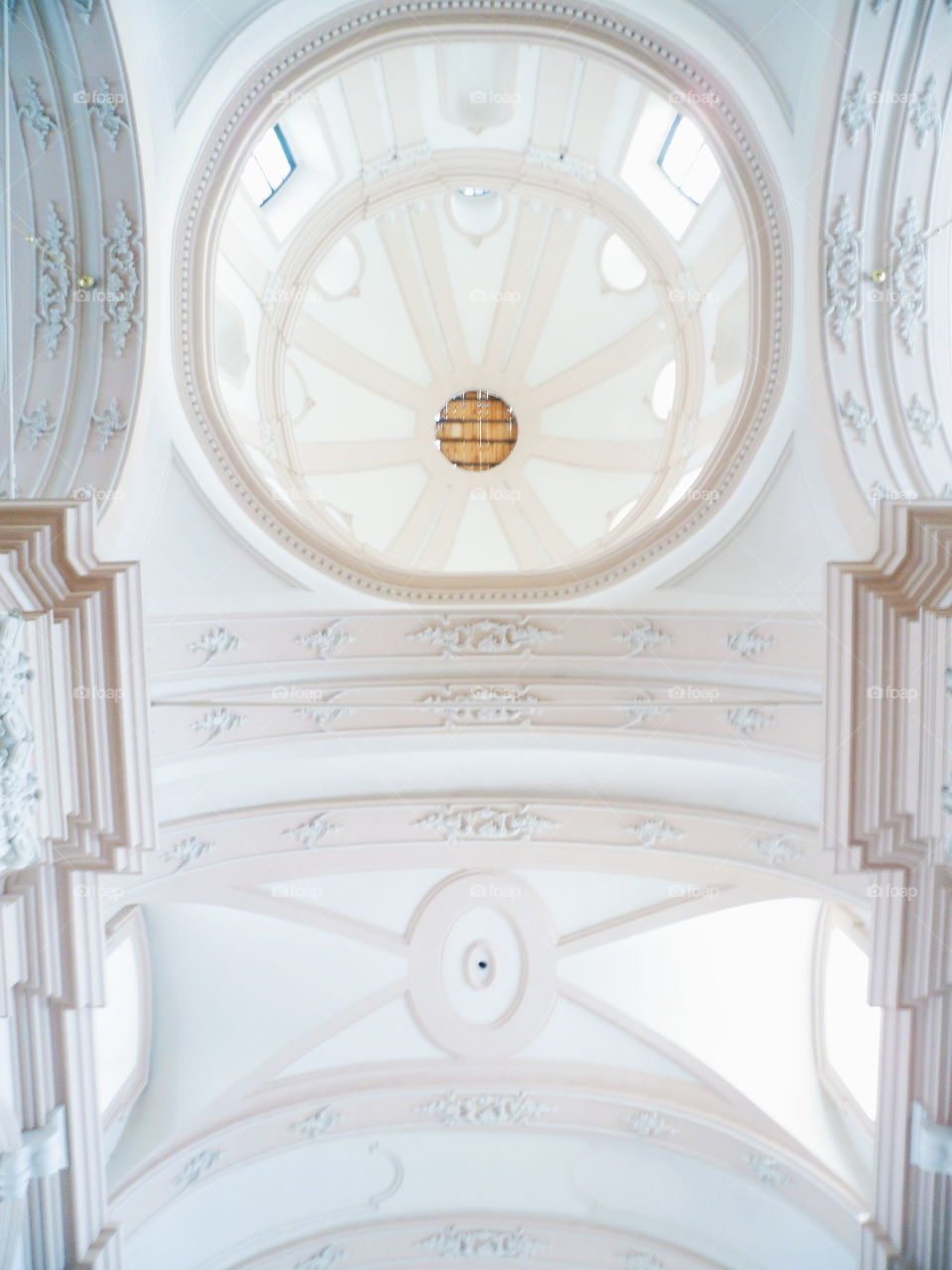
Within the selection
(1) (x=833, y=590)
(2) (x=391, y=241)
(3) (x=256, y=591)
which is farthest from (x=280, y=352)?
(1) (x=833, y=590)

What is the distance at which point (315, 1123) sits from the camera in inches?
451

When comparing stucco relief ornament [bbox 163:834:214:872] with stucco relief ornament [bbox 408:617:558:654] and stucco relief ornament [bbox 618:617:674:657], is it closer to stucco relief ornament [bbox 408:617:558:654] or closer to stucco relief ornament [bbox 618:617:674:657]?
stucco relief ornament [bbox 408:617:558:654]

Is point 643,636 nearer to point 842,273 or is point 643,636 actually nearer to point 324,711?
point 324,711

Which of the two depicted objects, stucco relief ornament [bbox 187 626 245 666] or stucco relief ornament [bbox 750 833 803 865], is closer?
stucco relief ornament [bbox 187 626 245 666]

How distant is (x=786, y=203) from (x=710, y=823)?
5.54 m

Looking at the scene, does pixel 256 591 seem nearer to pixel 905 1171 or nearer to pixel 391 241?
pixel 905 1171

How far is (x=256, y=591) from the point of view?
923 cm

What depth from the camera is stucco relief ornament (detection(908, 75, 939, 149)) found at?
7.23m

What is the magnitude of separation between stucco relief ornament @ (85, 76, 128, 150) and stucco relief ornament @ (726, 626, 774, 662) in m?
6.20

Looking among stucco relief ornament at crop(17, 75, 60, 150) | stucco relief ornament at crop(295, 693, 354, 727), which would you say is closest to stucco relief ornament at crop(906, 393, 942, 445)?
stucco relief ornament at crop(295, 693, 354, 727)

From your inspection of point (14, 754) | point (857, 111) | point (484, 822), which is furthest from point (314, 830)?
point (857, 111)

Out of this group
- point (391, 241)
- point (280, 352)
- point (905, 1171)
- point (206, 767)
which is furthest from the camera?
point (391, 241)

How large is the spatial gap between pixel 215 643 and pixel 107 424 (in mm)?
2090

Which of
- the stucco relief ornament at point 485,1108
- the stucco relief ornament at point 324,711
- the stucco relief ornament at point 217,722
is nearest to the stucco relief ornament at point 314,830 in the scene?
the stucco relief ornament at point 324,711
